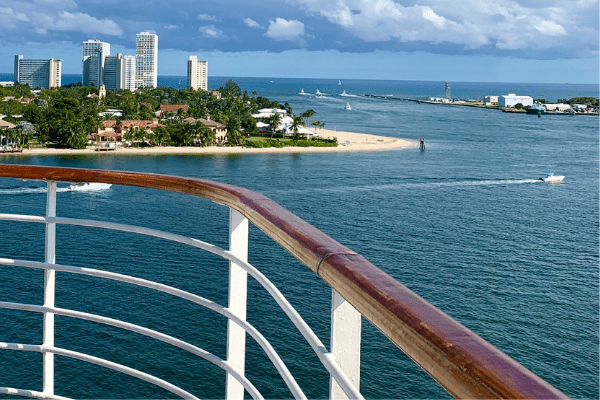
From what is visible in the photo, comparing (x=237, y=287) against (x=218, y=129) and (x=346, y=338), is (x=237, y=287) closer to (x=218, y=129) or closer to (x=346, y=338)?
(x=346, y=338)

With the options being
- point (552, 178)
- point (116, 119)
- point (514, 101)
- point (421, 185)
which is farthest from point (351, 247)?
point (514, 101)

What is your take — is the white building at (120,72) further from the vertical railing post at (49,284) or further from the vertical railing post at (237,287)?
the vertical railing post at (237,287)

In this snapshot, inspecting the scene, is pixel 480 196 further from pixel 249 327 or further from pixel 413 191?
pixel 249 327

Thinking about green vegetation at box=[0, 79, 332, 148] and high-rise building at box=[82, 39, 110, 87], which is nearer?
green vegetation at box=[0, 79, 332, 148]

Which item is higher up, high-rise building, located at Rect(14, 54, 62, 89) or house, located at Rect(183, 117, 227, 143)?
high-rise building, located at Rect(14, 54, 62, 89)

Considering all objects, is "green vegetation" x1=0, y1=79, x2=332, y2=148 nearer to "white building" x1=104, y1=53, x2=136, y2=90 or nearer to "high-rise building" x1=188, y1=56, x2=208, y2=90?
"white building" x1=104, y1=53, x2=136, y2=90

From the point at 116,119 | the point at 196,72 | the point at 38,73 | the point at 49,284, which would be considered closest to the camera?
the point at 49,284

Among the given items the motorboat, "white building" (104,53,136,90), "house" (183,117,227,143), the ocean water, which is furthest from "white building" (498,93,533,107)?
the motorboat

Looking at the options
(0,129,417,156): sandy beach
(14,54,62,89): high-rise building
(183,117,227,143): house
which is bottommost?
(0,129,417,156): sandy beach

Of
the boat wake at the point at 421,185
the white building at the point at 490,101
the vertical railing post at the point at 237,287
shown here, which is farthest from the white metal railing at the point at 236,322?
the white building at the point at 490,101
